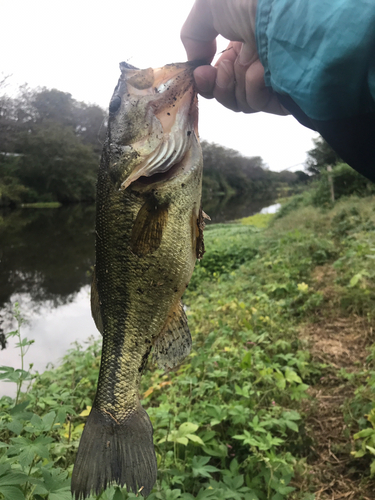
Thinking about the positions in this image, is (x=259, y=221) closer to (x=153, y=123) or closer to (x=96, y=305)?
(x=153, y=123)

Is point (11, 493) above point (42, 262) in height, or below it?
above

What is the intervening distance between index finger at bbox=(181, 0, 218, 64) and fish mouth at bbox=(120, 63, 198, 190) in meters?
0.08

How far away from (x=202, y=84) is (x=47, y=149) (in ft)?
133

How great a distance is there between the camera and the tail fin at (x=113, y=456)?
141 centimetres

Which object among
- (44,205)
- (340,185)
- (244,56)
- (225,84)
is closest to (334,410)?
(225,84)

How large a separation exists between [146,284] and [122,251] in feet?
0.66

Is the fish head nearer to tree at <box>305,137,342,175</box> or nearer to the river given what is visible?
the river

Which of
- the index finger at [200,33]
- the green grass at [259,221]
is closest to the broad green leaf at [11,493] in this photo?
the index finger at [200,33]

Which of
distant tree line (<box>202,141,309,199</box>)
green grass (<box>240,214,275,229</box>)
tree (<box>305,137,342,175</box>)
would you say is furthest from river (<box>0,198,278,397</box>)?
distant tree line (<box>202,141,309,199</box>)

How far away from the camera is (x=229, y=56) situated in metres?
1.80

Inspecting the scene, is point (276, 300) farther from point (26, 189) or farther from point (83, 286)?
point (26, 189)

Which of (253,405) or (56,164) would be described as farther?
(56,164)

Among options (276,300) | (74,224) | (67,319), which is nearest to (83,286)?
(67,319)

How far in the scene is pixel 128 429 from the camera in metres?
1.57
